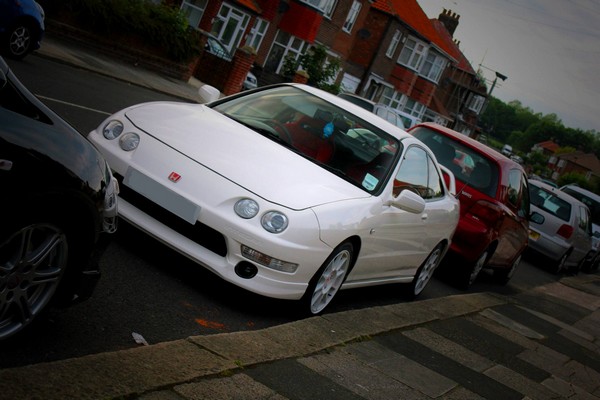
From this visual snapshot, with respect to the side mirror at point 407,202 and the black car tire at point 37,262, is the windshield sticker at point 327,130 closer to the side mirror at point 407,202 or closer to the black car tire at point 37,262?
the side mirror at point 407,202

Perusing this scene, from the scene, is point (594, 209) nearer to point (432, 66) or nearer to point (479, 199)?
point (479, 199)

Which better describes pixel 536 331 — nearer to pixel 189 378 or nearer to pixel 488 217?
pixel 488 217

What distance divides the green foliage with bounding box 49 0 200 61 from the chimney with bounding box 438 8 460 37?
2326 inches

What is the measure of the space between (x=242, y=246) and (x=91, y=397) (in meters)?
2.56

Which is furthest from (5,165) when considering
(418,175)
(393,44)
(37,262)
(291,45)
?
(393,44)

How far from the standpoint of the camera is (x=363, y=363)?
6035 mm

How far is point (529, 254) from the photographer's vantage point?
20938 millimetres

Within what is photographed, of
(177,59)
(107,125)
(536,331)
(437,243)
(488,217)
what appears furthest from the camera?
(177,59)

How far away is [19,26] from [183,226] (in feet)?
35.3

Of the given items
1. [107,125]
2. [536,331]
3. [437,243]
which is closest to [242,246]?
[107,125]

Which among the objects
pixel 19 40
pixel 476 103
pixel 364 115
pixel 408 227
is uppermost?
pixel 476 103

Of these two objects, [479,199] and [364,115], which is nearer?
[364,115]

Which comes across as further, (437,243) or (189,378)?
(437,243)

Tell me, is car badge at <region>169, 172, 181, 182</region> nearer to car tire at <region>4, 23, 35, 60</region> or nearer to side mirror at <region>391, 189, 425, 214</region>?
side mirror at <region>391, 189, 425, 214</region>
